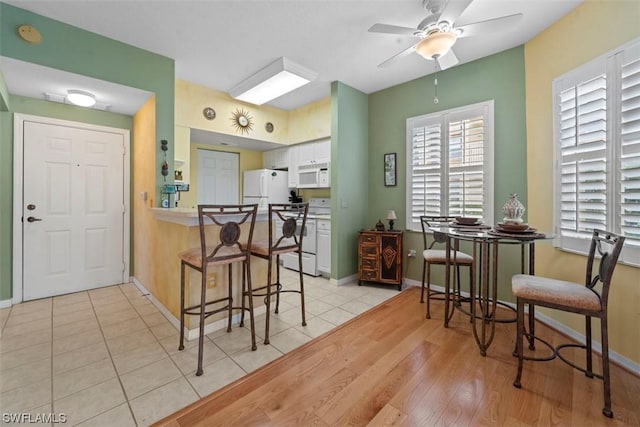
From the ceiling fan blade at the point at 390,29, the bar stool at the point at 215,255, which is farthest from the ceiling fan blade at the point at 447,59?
the bar stool at the point at 215,255

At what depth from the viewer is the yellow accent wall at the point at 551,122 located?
6.22 feet

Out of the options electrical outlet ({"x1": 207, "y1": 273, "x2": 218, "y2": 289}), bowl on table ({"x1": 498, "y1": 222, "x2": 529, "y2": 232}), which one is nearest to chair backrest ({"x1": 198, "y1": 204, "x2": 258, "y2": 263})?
electrical outlet ({"x1": 207, "y1": 273, "x2": 218, "y2": 289})

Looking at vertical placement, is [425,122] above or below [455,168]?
Result: above

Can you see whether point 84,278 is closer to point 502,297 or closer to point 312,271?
point 312,271

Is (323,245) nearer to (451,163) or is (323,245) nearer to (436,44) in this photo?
(451,163)

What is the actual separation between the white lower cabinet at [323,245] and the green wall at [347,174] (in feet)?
0.37

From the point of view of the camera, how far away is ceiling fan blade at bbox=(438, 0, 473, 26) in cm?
186

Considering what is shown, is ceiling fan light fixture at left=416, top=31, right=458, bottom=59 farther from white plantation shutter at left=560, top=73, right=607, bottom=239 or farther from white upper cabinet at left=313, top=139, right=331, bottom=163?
white upper cabinet at left=313, top=139, right=331, bottom=163

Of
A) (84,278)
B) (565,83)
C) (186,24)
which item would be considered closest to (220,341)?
(84,278)

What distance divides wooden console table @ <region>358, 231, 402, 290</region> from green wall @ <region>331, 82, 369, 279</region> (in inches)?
9.8

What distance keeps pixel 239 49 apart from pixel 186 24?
0.57m

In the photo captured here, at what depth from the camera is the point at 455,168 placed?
330 cm

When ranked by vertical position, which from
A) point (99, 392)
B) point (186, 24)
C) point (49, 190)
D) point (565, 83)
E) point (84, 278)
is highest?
point (186, 24)

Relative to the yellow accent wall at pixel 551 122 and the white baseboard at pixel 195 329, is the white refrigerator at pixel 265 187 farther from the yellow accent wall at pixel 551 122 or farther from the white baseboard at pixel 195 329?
the yellow accent wall at pixel 551 122
